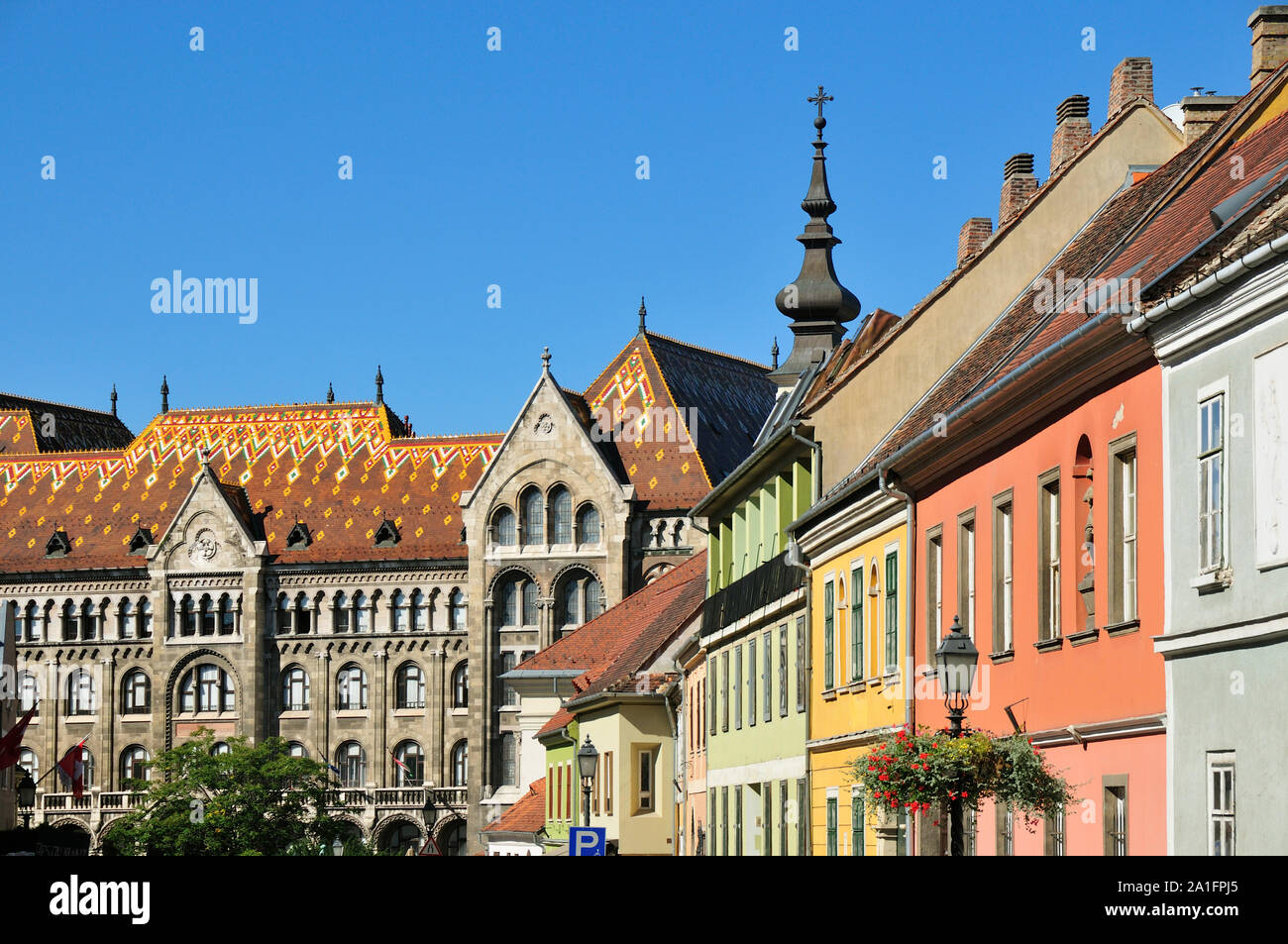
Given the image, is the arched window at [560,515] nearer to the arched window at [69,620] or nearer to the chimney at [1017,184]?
the arched window at [69,620]

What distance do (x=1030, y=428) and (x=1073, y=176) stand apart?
8883 mm

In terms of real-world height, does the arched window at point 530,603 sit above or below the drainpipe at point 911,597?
above

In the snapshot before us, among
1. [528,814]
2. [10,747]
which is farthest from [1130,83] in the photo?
[528,814]

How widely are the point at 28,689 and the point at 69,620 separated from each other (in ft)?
12.6

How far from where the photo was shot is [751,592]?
3684 cm

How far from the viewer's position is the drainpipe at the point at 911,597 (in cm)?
2527

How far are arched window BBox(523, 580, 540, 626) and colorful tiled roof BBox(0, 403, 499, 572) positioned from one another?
263 inches

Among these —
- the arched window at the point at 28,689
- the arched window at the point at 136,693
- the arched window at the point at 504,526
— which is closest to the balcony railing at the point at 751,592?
the arched window at the point at 504,526

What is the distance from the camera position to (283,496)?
11194 cm

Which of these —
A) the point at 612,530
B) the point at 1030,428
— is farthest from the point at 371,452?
the point at 1030,428

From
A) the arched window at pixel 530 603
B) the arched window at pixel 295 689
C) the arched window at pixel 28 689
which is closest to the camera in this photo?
the arched window at pixel 530 603

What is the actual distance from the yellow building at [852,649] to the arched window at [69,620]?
84279 millimetres

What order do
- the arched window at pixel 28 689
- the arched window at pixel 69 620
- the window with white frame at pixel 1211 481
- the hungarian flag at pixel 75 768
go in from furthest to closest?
the arched window at pixel 69 620
the arched window at pixel 28 689
the hungarian flag at pixel 75 768
the window with white frame at pixel 1211 481

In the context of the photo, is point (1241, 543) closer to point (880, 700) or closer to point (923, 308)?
point (880, 700)
